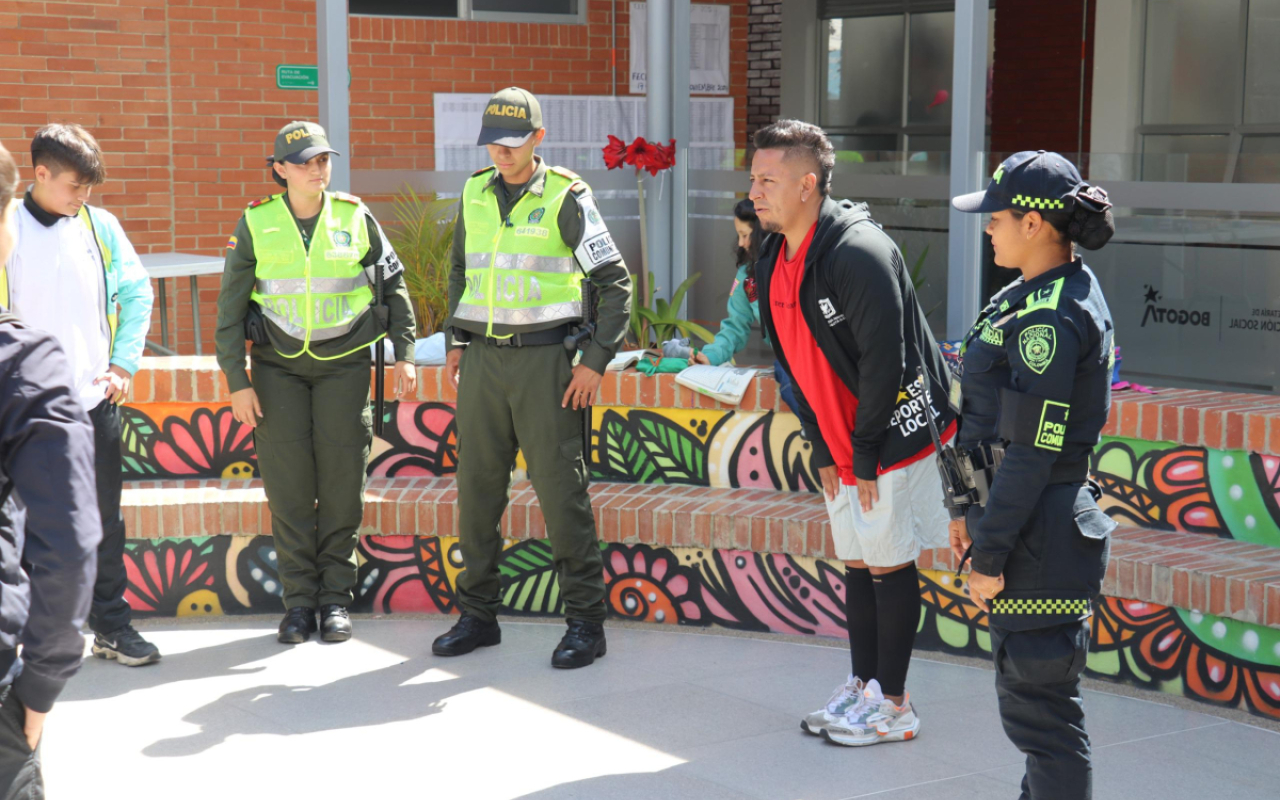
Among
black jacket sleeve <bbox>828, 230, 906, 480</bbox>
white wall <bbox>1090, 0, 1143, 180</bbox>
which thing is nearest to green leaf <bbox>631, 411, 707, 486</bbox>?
black jacket sleeve <bbox>828, 230, 906, 480</bbox>

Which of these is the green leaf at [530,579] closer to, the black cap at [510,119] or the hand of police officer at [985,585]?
the black cap at [510,119]

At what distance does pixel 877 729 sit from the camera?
12.2 feet

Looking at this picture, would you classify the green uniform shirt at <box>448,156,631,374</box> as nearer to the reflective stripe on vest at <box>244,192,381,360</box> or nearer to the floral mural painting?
the reflective stripe on vest at <box>244,192,381,360</box>

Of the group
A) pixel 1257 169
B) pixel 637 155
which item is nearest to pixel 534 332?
pixel 637 155

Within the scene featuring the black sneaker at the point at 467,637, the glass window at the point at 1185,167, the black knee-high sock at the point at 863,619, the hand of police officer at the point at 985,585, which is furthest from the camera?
the glass window at the point at 1185,167

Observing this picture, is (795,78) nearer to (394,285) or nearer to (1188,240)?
(1188,240)

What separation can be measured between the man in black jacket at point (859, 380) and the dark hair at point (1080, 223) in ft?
2.46

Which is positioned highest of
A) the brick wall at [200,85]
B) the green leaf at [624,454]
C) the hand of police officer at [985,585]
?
the brick wall at [200,85]

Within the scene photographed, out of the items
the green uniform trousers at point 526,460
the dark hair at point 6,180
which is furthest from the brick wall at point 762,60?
the dark hair at point 6,180

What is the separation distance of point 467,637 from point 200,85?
528 centimetres

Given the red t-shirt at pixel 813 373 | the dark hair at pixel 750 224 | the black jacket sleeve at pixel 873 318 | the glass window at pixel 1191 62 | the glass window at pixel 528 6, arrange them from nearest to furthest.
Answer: the black jacket sleeve at pixel 873 318 < the red t-shirt at pixel 813 373 < the dark hair at pixel 750 224 < the glass window at pixel 528 6 < the glass window at pixel 1191 62

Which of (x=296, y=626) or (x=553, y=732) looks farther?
(x=296, y=626)

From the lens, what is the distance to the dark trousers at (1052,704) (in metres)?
2.64

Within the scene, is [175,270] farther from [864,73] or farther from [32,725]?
[864,73]
